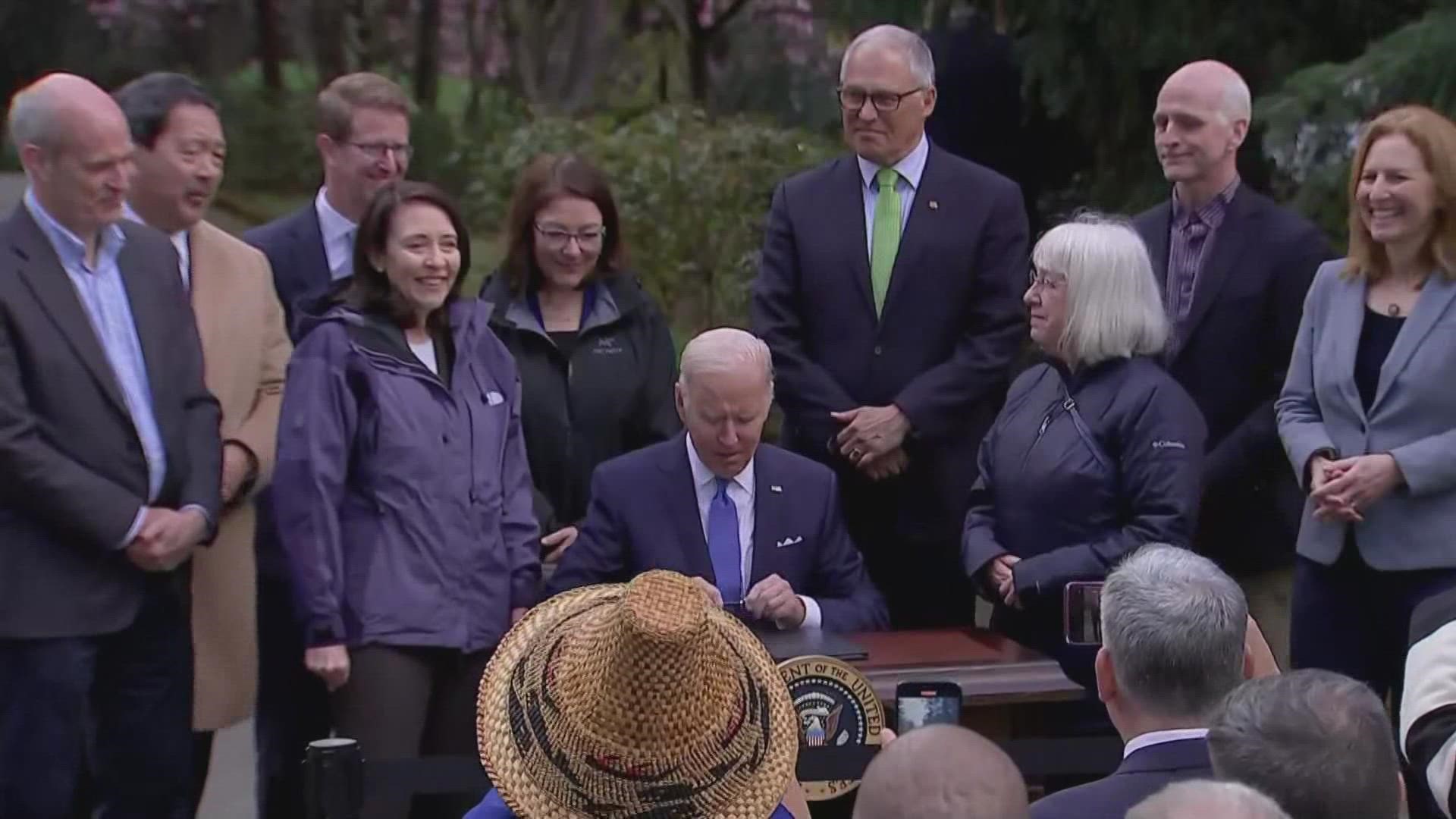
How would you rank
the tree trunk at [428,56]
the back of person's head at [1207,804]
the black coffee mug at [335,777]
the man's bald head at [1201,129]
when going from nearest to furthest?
the back of person's head at [1207,804]
the black coffee mug at [335,777]
the man's bald head at [1201,129]
the tree trunk at [428,56]

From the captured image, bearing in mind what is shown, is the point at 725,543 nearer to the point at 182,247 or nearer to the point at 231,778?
the point at 182,247

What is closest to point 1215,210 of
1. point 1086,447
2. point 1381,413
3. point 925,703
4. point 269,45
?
point 1381,413

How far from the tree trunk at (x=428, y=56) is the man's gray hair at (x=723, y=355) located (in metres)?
8.15

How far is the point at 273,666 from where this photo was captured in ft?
16.6

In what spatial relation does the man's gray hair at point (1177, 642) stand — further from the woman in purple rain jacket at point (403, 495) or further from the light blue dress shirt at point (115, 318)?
the light blue dress shirt at point (115, 318)

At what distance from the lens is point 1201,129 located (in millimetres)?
5254

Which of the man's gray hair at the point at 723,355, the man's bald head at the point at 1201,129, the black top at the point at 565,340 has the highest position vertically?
the man's bald head at the point at 1201,129

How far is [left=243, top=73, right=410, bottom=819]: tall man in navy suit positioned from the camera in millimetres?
5031

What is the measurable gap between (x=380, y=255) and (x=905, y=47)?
1.51 m

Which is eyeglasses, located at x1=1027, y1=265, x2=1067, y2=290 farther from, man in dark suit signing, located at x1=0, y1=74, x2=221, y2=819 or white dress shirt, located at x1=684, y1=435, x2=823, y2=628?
man in dark suit signing, located at x1=0, y1=74, x2=221, y2=819

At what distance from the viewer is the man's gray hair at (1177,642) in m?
3.12

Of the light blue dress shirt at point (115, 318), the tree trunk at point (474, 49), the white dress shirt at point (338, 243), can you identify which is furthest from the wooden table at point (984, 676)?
the tree trunk at point (474, 49)

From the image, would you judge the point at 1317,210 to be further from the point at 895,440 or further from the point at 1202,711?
Answer: the point at 1202,711

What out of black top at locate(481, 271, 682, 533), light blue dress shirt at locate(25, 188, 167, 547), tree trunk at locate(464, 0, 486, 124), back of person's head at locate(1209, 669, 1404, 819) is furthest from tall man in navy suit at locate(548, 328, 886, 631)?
tree trunk at locate(464, 0, 486, 124)
